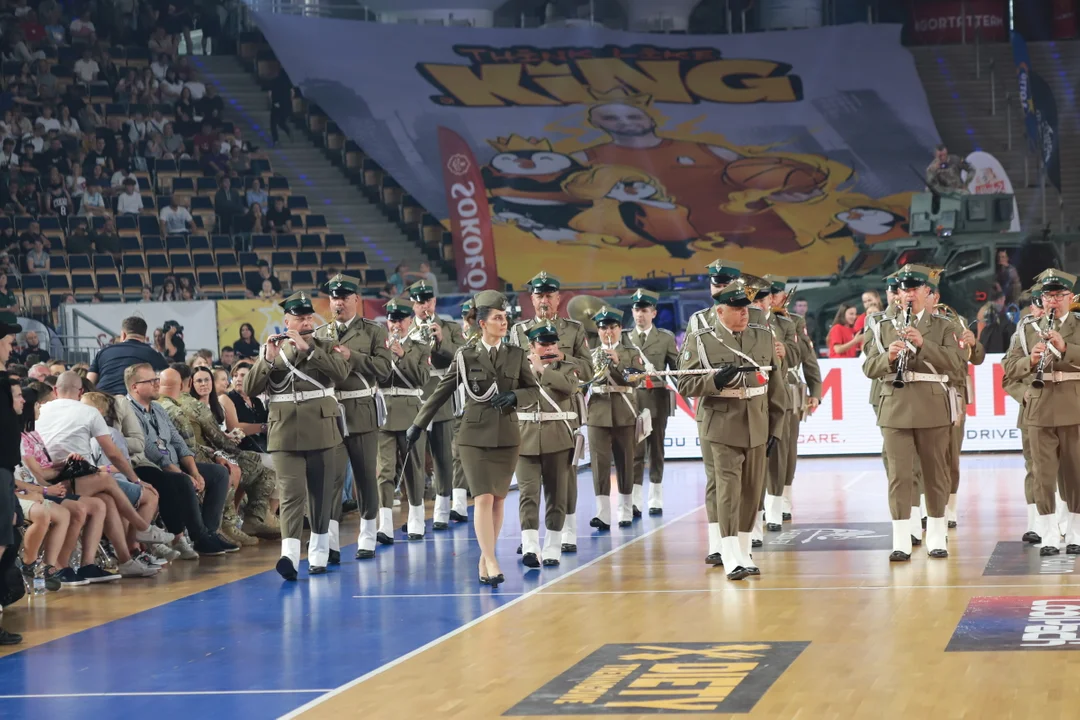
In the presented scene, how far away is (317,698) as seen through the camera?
6996 millimetres

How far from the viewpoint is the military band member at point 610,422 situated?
43.6 feet

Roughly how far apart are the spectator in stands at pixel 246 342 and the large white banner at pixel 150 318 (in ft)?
1.07

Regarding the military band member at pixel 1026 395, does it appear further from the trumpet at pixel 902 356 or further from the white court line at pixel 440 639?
the white court line at pixel 440 639

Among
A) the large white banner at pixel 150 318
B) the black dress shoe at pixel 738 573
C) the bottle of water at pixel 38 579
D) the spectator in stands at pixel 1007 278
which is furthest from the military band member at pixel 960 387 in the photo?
the spectator in stands at pixel 1007 278

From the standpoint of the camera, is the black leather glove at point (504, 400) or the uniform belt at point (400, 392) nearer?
the black leather glove at point (504, 400)

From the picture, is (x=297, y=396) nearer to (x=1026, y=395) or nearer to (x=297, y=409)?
(x=297, y=409)

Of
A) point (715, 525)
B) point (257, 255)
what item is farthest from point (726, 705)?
point (257, 255)

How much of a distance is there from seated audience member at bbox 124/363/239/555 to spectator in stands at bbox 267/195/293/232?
16.0 meters

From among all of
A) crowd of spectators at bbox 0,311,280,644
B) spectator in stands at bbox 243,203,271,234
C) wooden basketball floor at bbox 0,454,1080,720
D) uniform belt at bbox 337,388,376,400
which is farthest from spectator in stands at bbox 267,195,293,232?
uniform belt at bbox 337,388,376,400

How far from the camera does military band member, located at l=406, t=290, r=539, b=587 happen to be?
10.1 m

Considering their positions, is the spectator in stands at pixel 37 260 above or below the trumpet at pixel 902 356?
above

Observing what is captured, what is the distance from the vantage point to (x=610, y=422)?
13305 mm

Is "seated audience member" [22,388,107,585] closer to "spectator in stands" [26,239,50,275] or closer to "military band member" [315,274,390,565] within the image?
"military band member" [315,274,390,565]

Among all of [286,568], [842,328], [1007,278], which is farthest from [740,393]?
[1007,278]
